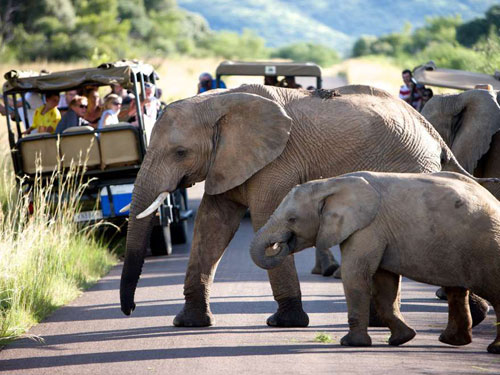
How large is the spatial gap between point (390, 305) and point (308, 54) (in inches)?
4879

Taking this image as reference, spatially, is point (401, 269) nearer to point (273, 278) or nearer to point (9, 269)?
point (273, 278)

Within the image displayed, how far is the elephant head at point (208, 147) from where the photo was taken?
9797 mm

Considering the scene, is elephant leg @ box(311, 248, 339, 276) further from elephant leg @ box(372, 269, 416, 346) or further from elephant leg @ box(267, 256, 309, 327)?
elephant leg @ box(372, 269, 416, 346)

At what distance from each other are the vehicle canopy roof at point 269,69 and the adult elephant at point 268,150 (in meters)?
11.1

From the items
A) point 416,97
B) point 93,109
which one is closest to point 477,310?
point 93,109

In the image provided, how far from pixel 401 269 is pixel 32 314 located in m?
3.71

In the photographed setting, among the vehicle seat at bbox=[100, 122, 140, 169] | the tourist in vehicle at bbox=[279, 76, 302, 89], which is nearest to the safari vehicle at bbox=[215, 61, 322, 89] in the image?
the tourist in vehicle at bbox=[279, 76, 302, 89]

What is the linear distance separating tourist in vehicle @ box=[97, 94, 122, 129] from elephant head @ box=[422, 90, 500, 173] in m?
5.03

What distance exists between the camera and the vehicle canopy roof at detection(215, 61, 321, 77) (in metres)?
21.1

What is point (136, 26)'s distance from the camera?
87375 mm

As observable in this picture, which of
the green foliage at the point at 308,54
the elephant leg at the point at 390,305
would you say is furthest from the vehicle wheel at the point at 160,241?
the green foliage at the point at 308,54

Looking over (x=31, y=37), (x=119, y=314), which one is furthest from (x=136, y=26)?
(x=119, y=314)

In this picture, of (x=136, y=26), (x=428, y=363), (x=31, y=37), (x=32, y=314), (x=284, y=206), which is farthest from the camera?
(x=136, y=26)

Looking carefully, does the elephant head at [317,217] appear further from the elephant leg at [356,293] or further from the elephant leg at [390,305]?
the elephant leg at [390,305]
